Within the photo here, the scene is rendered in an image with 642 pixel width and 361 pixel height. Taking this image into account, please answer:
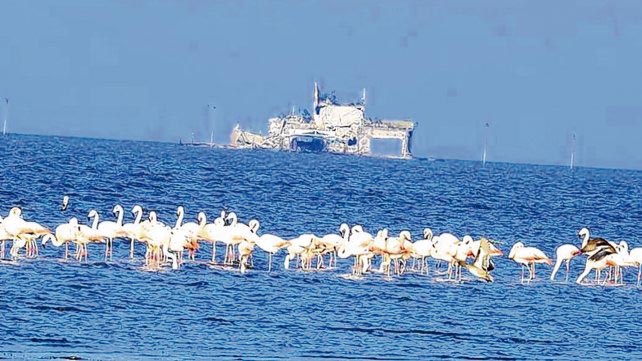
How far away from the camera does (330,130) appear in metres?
149

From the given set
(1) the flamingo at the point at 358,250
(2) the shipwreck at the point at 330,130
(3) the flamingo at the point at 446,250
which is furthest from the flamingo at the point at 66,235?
(2) the shipwreck at the point at 330,130

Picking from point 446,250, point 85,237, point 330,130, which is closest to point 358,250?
point 446,250

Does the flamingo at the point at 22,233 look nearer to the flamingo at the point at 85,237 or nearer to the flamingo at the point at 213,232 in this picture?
the flamingo at the point at 85,237

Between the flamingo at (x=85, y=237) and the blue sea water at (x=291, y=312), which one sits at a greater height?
the flamingo at (x=85, y=237)

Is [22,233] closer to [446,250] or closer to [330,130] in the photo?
[446,250]

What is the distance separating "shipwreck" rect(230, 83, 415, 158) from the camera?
149 metres

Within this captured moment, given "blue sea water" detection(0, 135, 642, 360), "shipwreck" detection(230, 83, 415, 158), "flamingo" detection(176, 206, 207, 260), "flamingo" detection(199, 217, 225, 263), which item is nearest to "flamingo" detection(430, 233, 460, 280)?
"blue sea water" detection(0, 135, 642, 360)

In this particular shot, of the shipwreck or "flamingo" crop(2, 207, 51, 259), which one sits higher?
the shipwreck

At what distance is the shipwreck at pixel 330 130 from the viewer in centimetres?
14912

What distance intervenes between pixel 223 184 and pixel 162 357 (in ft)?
149

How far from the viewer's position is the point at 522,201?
61.9 meters

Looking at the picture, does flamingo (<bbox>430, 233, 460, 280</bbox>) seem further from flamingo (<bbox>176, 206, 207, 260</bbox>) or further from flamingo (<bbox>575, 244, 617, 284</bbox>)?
flamingo (<bbox>176, 206, 207, 260</bbox>)

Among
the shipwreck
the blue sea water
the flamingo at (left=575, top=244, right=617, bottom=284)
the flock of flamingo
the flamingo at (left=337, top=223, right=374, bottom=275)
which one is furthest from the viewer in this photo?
the shipwreck

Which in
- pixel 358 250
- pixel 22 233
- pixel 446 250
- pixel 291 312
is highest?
pixel 446 250
